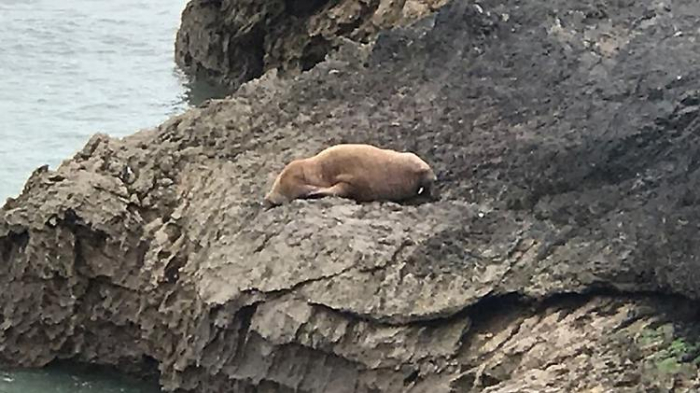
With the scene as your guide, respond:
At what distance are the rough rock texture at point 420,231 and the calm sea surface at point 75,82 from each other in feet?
1.55

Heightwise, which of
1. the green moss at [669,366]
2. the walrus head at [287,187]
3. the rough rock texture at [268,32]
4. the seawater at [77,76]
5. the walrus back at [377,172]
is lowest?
the seawater at [77,76]

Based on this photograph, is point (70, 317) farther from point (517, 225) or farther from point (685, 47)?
point (685, 47)

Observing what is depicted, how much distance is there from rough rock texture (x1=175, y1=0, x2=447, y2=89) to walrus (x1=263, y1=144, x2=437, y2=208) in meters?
2.38

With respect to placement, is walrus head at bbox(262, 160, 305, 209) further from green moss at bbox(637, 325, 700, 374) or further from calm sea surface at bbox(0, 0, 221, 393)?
green moss at bbox(637, 325, 700, 374)

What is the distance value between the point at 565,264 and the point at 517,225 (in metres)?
0.31

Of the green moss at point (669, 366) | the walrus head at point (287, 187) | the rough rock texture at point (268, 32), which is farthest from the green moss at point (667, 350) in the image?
the rough rock texture at point (268, 32)

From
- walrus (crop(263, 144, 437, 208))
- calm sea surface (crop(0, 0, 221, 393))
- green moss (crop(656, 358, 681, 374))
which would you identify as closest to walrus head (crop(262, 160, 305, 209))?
walrus (crop(263, 144, 437, 208))

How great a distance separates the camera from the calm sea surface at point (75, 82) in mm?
7641

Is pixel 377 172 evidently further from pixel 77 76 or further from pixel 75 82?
pixel 77 76

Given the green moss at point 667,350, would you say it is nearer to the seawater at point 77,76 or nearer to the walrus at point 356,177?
the walrus at point 356,177

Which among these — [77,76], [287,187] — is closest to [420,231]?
[287,187]

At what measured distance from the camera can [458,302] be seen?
411 cm

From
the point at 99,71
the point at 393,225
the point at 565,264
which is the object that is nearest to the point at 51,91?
the point at 99,71

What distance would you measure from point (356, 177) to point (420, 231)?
0.47 metres
